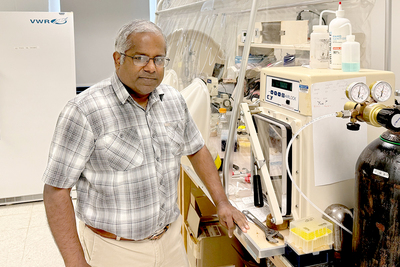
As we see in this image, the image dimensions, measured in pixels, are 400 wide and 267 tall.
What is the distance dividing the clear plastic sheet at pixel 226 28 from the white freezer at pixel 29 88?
1.24 meters

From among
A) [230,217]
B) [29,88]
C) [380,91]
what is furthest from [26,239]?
[380,91]

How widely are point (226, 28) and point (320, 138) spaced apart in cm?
130

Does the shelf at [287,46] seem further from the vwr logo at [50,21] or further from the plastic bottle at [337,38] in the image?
the vwr logo at [50,21]

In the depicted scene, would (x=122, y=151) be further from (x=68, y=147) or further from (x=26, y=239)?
(x=26, y=239)

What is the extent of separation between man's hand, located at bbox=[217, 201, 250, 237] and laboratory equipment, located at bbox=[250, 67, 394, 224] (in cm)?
16

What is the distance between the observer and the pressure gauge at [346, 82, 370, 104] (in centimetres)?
106

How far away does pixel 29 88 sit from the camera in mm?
3496

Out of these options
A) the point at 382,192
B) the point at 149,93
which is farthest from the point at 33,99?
the point at 382,192

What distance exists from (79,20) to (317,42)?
207 inches

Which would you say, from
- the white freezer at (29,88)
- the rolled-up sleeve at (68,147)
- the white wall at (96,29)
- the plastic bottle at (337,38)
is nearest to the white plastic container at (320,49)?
the plastic bottle at (337,38)

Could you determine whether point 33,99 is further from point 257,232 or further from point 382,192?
point 382,192

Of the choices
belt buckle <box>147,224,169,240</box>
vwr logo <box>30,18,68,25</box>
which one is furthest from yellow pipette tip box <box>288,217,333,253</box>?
vwr logo <box>30,18,68,25</box>

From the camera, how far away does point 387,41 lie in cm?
158

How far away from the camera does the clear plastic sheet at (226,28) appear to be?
65.9 inches
